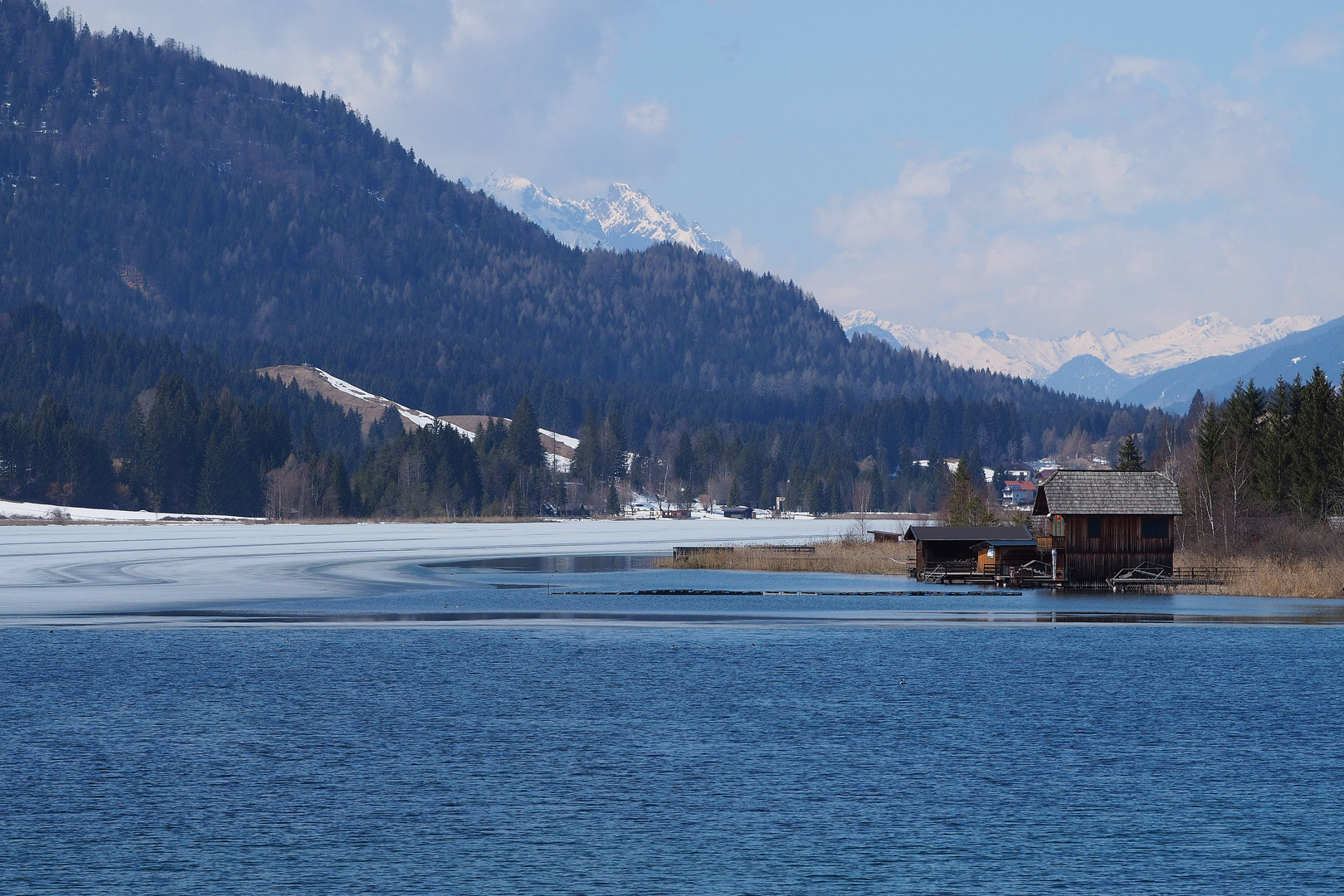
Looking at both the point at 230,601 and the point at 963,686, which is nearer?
the point at 963,686

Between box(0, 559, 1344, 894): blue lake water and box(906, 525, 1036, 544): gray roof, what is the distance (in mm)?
37863

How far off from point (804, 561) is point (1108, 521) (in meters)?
30.5

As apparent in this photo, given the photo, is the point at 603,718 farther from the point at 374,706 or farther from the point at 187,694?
the point at 187,694

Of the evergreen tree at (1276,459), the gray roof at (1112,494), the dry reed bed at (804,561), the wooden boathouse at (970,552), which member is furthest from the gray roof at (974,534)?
the evergreen tree at (1276,459)

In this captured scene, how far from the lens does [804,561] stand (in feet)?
401

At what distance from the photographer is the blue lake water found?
2717 cm

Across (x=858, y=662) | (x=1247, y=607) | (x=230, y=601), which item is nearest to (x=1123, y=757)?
(x=858, y=662)

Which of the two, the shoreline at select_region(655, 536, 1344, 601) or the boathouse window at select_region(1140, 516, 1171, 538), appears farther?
the boathouse window at select_region(1140, 516, 1171, 538)

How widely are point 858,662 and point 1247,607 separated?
3732 cm

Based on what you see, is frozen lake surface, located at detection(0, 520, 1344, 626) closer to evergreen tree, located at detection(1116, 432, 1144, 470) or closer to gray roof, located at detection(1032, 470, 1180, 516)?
gray roof, located at detection(1032, 470, 1180, 516)

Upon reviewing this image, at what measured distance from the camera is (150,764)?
3559 centimetres

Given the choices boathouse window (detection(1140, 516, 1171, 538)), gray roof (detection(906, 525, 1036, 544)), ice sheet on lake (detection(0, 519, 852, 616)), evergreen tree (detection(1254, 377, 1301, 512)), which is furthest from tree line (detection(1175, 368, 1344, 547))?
ice sheet on lake (detection(0, 519, 852, 616))

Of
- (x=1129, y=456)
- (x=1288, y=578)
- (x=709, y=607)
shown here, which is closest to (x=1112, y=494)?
(x=1288, y=578)

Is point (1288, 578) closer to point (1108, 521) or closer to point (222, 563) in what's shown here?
point (1108, 521)
